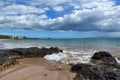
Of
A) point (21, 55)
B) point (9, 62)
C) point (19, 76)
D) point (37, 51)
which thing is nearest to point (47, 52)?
point (37, 51)

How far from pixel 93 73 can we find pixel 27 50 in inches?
533

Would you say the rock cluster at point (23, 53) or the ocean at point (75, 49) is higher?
the rock cluster at point (23, 53)

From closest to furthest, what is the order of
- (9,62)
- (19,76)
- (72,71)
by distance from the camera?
(19,76) → (72,71) → (9,62)

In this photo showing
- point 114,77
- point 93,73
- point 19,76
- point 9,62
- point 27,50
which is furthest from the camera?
point 27,50

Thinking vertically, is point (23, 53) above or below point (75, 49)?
above

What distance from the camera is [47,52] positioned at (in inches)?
909

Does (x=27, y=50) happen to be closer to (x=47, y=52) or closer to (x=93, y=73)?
(x=47, y=52)

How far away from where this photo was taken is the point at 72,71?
12930 mm

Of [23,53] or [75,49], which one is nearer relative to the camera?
[23,53]

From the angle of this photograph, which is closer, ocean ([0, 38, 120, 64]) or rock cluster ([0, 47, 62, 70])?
rock cluster ([0, 47, 62, 70])

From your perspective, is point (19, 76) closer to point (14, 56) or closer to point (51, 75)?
point (51, 75)

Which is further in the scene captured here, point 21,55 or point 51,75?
point 21,55

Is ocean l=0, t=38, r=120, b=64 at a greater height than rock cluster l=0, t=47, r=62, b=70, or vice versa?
rock cluster l=0, t=47, r=62, b=70

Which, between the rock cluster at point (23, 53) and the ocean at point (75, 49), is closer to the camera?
the rock cluster at point (23, 53)
